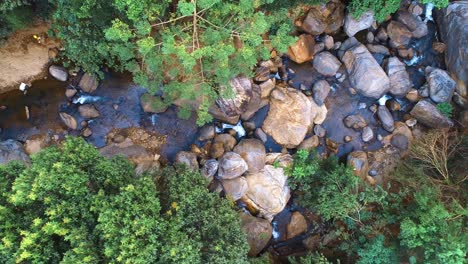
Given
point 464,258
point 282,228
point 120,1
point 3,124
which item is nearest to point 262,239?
point 282,228

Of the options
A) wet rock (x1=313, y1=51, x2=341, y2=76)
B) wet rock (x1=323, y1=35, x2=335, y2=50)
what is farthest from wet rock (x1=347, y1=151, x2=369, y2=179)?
wet rock (x1=323, y1=35, x2=335, y2=50)

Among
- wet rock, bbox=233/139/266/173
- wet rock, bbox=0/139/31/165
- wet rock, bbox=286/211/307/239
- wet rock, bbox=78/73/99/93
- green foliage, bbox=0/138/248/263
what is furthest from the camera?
wet rock, bbox=286/211/307/239

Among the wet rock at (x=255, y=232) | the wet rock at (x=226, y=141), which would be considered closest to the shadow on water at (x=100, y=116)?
the wet rock at (x=226, y=141)

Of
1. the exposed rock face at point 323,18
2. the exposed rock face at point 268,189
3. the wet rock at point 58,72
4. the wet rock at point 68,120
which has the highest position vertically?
the exposed rock face at point 323,18

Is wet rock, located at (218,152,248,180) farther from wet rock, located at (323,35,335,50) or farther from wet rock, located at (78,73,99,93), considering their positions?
wet rock, located at (323,35,335,50)

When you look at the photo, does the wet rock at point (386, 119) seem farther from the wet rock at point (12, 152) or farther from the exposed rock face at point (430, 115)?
the wet rock at point (12, 152)

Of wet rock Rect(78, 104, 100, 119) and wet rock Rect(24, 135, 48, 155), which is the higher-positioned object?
wet rock Rect(78, 104, 100, 119)
